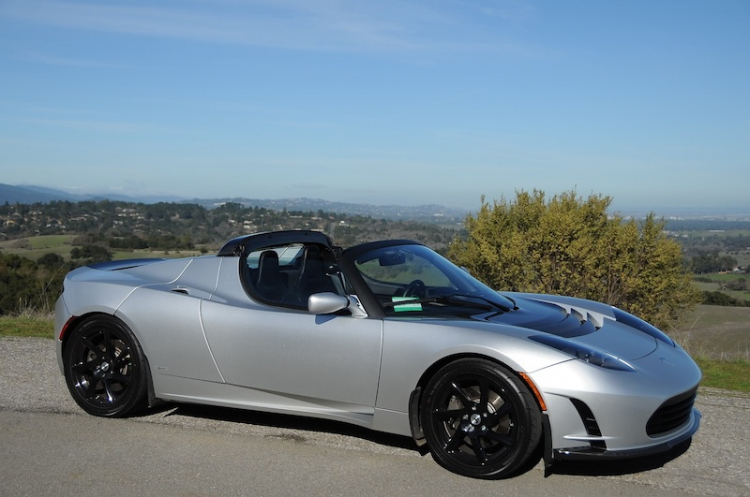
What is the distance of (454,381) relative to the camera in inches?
161

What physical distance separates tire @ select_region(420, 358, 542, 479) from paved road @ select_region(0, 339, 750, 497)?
0.11m

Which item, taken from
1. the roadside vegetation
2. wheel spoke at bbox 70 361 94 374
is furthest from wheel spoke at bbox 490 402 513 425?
the roadside vegetation

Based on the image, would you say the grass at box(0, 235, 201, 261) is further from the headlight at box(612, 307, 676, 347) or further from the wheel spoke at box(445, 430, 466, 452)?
A: the wheel spoke at box(445, 430, 466, 452)

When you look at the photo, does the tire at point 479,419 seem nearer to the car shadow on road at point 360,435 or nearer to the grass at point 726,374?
the car shadow on road at point 360,435

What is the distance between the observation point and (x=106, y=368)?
5.36 meters

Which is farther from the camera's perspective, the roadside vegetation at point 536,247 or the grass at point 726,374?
the roadside vegetation at point 536,247

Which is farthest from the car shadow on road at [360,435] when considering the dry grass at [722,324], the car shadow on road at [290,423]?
the dry grass at [722,324]

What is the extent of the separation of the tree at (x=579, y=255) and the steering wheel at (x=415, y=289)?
29428 mm

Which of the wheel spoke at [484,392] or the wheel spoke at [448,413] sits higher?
the wheel spoke at [484,392]

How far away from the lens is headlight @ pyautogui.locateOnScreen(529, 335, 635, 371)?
3.95 meters

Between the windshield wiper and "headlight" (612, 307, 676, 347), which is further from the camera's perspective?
"headlight" (612, 307, 676, 347)

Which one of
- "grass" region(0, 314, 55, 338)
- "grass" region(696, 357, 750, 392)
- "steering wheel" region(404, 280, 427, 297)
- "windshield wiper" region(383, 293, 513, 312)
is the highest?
"steering wheel" region(404, 280, 427, 297)

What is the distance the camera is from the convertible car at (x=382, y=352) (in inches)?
151

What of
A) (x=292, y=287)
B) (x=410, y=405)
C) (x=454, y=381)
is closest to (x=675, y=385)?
(x=454, y=381)
